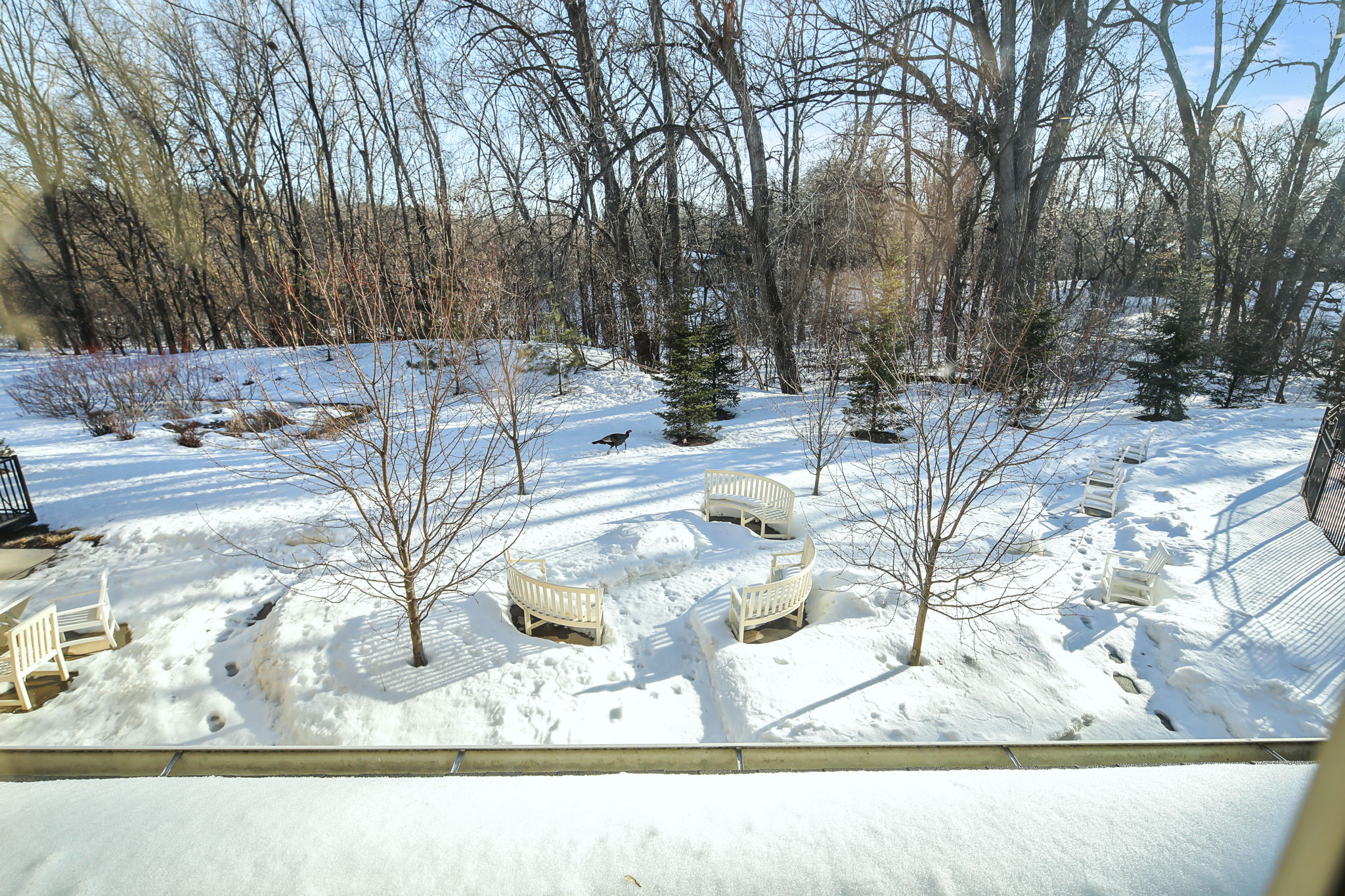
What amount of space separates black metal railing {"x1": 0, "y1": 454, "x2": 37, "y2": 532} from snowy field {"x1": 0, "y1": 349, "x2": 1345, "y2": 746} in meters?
0.48

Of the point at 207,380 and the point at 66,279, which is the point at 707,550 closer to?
the point at 207,380

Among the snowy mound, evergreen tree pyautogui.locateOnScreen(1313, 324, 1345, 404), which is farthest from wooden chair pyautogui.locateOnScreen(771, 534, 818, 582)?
evergreen tree pyautogui.locateOnScreen(1313, 324, 1345, 404)

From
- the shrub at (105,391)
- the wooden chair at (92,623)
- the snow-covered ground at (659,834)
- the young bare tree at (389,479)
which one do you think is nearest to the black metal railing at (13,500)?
Answer: the young bare tree at (389,479)

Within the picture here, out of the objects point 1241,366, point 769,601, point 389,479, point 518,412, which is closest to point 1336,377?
point 1241,366

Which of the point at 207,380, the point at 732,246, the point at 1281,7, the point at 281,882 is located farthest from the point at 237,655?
the point at 1281,7

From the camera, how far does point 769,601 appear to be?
5.86 meters

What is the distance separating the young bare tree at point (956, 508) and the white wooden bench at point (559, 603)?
108 inches

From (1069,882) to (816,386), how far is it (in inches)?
534

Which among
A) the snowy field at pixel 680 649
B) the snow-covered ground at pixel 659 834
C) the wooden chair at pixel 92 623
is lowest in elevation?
the snowy field at pixel 680 649

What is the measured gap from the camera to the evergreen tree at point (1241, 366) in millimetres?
15383

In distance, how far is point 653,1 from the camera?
48.4 feet

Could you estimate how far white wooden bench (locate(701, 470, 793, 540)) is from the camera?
8.52m

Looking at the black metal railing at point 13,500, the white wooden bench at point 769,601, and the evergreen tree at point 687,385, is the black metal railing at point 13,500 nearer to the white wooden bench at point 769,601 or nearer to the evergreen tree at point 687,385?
the white wooden bench at point 769,601

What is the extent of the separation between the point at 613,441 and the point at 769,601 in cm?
726
